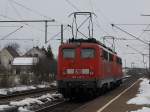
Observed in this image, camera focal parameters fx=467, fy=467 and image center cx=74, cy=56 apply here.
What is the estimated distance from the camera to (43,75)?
198 feet

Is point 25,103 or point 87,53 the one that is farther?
point 87,53

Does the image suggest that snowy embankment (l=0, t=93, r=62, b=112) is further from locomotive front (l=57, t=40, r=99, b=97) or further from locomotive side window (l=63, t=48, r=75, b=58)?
locomotive side window (l=63, t=48, r=75, b=58)

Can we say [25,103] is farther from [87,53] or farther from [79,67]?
[87,53]

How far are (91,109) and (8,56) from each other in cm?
11202

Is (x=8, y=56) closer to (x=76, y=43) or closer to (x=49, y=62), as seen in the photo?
(x=49, y=62)

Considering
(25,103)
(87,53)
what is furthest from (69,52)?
(25,103)

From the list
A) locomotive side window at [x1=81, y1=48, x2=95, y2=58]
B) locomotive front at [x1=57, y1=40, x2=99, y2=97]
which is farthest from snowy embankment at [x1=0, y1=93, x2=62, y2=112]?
locomotive side window at [x1=81, y1=48, x2=95, y2=58]

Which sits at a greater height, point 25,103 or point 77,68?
point 77,68

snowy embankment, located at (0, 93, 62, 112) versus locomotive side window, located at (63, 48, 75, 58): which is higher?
locomotive side window, located at (63, 48, 75, 58)

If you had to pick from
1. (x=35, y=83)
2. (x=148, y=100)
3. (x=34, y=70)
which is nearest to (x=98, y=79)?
(x=148, y=100)

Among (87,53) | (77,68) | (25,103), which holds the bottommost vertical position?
(25,103)

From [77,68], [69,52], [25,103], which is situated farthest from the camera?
[69,52]

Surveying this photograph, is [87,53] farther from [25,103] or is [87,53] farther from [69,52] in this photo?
[25,103]

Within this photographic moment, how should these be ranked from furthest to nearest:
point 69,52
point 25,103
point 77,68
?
point 69,52 → point 77,68 → point 25,103
